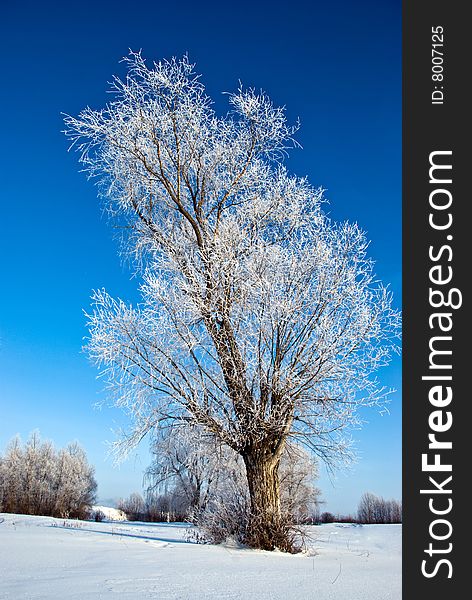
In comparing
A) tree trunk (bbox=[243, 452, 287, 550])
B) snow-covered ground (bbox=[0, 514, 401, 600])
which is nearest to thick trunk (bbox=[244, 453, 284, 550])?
tree trunk (bbox=[243, 452, 287, 550])

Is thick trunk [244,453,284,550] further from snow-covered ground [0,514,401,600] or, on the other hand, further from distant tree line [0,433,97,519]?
distant tree line [0,433,97,519]

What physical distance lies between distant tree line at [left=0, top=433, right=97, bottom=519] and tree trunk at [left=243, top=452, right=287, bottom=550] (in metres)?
44.1

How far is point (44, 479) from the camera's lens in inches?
1964

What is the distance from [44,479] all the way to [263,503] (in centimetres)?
4909

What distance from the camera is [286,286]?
8.18m

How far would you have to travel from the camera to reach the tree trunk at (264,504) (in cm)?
726

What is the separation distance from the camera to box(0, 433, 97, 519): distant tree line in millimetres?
48156

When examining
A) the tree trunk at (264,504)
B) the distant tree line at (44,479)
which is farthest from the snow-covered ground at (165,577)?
the distant tree line at (44,479)

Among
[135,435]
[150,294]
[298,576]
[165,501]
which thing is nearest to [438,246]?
[298,576]

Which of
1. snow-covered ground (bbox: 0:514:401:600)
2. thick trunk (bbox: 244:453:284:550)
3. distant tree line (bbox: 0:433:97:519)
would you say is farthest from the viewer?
distant tree line (bbox: 0:433:97:519)

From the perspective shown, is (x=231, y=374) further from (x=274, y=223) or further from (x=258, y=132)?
(x=258, y=132)

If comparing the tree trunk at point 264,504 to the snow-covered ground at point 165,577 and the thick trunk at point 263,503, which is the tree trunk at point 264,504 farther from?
the snow-covered ground at point 165,577

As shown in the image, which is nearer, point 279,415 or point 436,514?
point 436,514

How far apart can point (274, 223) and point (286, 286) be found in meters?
2.04
